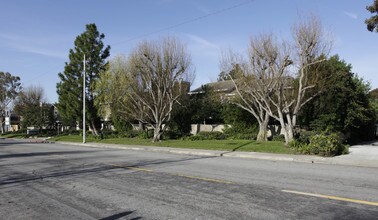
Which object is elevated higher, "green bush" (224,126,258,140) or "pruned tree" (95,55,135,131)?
"pruned tree" (95,55,135,131)

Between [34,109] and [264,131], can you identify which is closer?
[264,131]

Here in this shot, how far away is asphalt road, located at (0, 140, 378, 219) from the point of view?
674 cm

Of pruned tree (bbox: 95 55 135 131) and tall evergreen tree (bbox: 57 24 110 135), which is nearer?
pruned tree (bbox: 95 55 135 131)

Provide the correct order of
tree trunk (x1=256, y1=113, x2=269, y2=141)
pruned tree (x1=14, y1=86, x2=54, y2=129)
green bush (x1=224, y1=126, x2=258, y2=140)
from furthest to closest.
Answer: pruned tree (x1=14, y1=86, x2=54, y2=129)
green bush (x1=224, y1=126, x2=258, y2=140)
tree trunk (x1=256, y1=113, x2=269, y2=141)

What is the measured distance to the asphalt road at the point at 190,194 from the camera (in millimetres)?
6742

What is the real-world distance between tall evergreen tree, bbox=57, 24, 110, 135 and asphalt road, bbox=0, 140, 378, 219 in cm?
3442

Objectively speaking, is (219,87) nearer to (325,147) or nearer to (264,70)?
(264,70)

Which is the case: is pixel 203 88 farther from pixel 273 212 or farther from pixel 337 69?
pixel 273 212

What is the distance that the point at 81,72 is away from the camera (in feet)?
156

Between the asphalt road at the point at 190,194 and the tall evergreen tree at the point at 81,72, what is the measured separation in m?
34.4

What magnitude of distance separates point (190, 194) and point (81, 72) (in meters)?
41.9

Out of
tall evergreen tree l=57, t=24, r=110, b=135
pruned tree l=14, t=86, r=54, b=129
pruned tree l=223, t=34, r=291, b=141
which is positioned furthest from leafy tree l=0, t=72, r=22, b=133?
pruned tree l=223, t=34, r=291, b=141

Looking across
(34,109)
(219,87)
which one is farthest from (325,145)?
(34,109)

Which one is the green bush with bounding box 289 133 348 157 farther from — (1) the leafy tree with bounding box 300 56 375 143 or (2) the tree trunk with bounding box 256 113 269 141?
(2) the tree trunk with bounding box 256 113 269 141
